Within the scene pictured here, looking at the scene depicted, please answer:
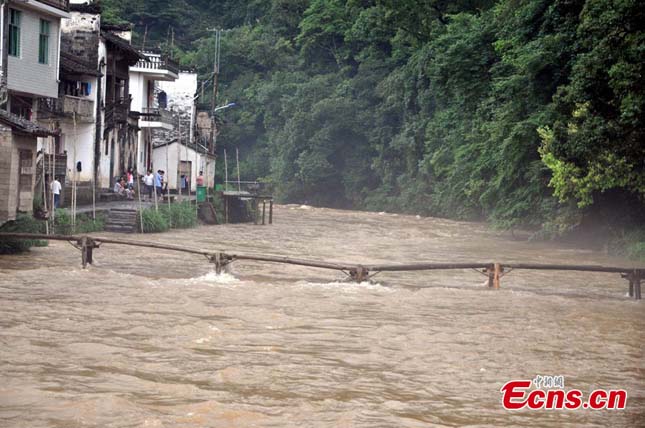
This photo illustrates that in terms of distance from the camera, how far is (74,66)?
38.3 m

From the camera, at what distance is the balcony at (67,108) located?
35062 millimetres

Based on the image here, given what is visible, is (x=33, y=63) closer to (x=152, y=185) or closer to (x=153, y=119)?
(x=152, y=185)

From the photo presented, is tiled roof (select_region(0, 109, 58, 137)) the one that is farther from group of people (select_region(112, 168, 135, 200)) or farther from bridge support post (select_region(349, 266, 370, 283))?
group of people (select_region(112, 168, 135, 200))

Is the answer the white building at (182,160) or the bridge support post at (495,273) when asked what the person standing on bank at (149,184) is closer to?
the white building at (182,160)

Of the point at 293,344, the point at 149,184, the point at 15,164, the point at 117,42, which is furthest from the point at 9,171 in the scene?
the point at 149,184

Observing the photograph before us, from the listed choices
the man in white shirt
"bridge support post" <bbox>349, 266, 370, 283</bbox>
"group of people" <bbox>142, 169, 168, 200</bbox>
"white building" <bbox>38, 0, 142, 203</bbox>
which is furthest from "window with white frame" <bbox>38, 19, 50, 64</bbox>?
"bridge support post" <bbox>349, 266, 370, 283</bbox>

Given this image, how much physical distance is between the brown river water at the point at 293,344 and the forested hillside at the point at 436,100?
5.40 metres

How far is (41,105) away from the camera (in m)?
34.6

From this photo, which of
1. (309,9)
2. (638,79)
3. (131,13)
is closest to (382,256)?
(638,79)

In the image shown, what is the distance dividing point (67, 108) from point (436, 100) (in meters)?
25.9

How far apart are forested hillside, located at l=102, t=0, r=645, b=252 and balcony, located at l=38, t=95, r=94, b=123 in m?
14.7

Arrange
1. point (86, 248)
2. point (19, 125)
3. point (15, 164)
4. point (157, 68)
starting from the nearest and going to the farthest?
1. point (86, 248)
2. point (19, 125)
3. point (15, 164)
4. point (157, 68)

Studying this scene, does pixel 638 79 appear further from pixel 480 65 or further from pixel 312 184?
pixel 312 184

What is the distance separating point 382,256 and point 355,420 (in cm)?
1995
